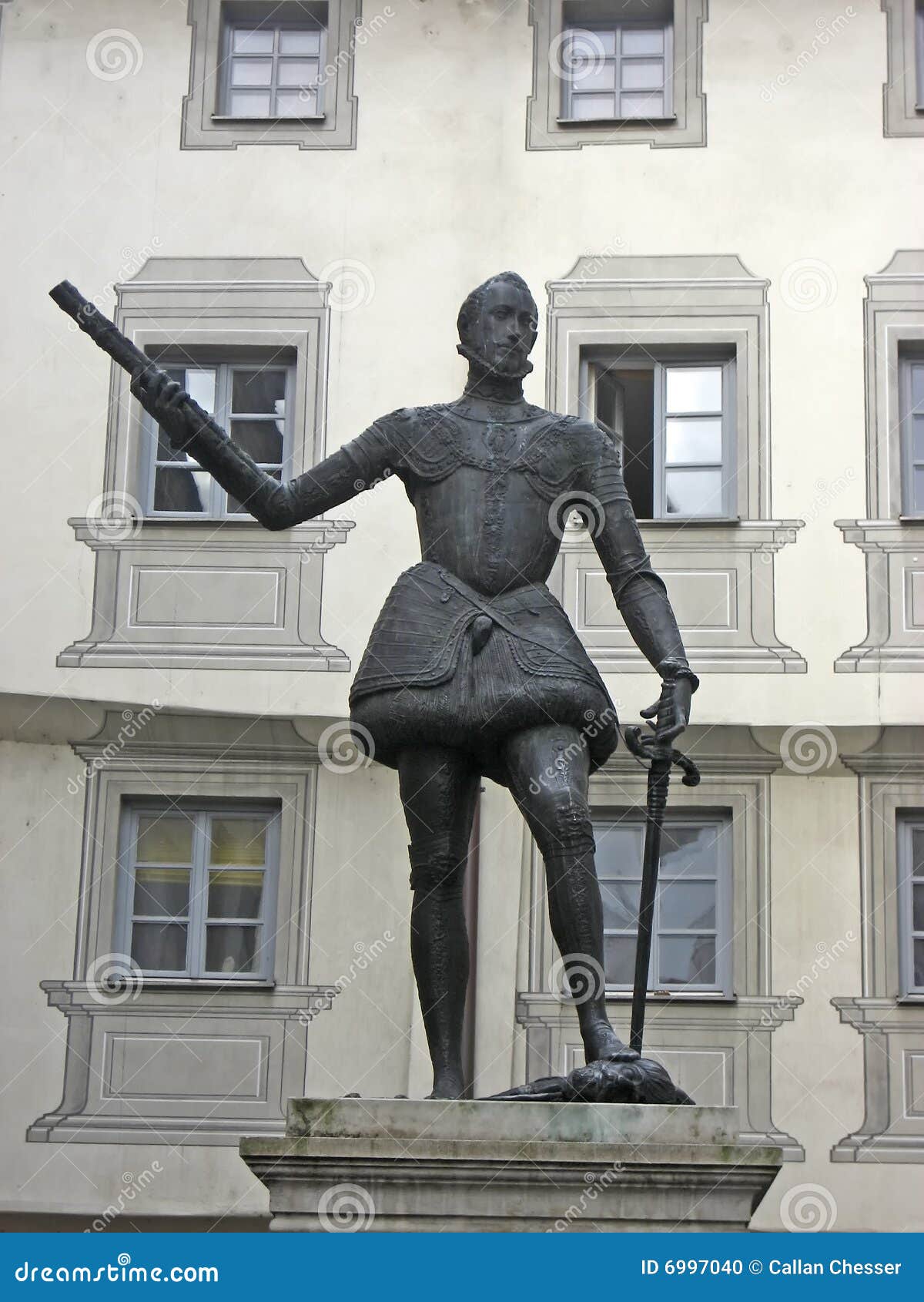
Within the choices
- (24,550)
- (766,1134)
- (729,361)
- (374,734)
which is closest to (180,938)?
(24,550)

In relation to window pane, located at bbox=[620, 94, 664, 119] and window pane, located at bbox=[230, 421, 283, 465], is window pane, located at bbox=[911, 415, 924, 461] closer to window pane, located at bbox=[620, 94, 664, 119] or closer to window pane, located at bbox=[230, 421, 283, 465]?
window pane, located at bbox=[620, 94, 664, 119]

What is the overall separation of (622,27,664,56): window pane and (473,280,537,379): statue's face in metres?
10.0

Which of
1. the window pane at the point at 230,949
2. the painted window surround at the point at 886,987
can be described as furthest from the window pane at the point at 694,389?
the window pane at the point at 230,949

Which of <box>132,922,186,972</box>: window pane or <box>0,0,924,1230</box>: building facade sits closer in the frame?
<box>0,0,924,1230</box>: building facade

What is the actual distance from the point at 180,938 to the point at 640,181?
19.1 feet

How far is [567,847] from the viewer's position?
6.98 metres

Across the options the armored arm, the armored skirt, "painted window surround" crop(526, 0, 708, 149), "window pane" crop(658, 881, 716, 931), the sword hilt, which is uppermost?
"painted window surround" crop(526, 0, 708, 149)

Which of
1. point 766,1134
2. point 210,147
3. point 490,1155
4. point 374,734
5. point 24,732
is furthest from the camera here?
point 210,147

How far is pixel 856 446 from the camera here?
16109 mm

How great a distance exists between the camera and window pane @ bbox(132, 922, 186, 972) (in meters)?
15.7

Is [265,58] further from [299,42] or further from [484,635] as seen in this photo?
[484,635]

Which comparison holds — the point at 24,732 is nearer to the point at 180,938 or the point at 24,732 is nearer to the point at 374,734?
the point at 180,938

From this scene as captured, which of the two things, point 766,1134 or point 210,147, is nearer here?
point 766,1134

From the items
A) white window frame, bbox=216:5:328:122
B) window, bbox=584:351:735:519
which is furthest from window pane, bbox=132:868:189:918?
white window frame, bbox=216:5:328:122
